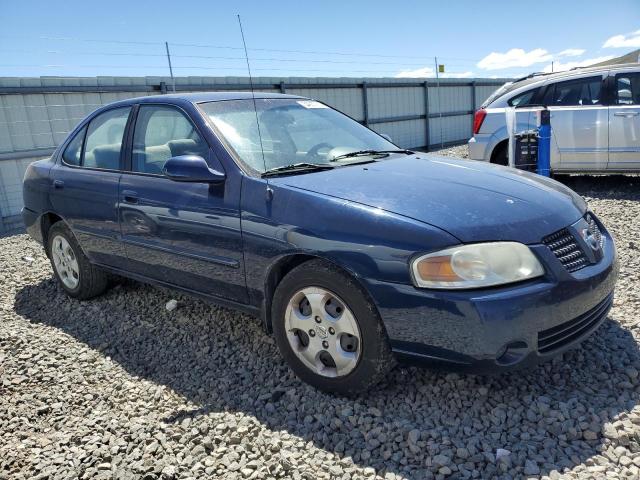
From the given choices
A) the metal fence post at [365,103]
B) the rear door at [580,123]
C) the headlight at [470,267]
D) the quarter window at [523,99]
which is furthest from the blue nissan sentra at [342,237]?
the metal fence post at [365,103]

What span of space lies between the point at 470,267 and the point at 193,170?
1.63 m

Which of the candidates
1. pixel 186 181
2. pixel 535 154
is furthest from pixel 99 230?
pixel 535 154

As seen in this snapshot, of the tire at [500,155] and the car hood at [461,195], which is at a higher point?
the car hood at [461,195]

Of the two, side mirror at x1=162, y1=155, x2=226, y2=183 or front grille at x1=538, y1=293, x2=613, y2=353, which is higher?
side mirror at x1=162, y1=155, x2=226, y2=183

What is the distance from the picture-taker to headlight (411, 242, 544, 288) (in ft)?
7.70

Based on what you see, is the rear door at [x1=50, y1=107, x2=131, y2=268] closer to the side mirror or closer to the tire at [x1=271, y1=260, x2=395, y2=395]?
A: the side mirror

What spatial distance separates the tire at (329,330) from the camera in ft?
8.37

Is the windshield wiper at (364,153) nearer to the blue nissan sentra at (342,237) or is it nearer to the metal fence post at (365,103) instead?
the blue nissan sentra at (342,237)

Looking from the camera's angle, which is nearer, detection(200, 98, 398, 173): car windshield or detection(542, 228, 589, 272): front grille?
detection(542, 228, 589, 272): front grille

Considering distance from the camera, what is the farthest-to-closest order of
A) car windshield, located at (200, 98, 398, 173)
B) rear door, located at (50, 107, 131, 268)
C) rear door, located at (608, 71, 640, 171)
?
A: rear door, located at (608, 71, 640, 171) < rear door, located at (50, 107, 131, 268) < car windshield, located at (200, 98, 398, 173)

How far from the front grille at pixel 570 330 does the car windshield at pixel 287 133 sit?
1.56 m

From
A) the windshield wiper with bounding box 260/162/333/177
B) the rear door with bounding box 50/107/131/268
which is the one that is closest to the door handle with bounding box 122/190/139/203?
the rear door with bounding box 50/107/131/268

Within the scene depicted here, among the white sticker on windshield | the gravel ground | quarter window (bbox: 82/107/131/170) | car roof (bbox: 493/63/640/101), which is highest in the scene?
car roof (bbox: 493/63/640/101)

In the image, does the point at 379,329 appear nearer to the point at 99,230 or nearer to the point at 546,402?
the point at 546,402
